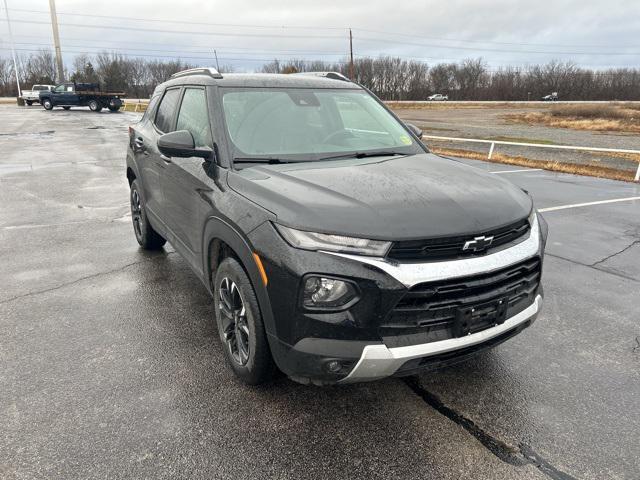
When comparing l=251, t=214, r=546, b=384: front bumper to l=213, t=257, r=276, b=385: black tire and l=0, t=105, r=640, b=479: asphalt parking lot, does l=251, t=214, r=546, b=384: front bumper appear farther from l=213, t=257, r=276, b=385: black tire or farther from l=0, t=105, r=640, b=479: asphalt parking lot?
l=0, t=105, r=640, b=479: asphalt parking lot

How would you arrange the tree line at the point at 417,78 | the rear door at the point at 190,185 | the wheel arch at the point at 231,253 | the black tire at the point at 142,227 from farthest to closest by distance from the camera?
the tree line at the point at 417,78
the black tire at the point at 142,227
the rear door at the point at 190,185
the wheel arch at the point at 231,253

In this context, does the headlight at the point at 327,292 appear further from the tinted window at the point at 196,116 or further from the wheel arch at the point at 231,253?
the tinted window at the point at 196,116

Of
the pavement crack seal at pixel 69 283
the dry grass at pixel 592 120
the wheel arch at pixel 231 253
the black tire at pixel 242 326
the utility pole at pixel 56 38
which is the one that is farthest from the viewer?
the utility pole at pixel 56 38

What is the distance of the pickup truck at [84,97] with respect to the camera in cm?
3622

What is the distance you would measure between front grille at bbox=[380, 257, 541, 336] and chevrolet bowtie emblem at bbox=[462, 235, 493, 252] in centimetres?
14

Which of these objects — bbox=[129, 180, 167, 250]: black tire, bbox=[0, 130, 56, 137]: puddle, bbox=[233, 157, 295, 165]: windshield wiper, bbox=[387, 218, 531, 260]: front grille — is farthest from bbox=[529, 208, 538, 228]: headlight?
bbox=[0, 130, 56, 137]: puddle

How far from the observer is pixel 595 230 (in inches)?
265

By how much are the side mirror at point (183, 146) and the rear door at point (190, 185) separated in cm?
11

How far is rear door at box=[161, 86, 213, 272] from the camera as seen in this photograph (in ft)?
11.0

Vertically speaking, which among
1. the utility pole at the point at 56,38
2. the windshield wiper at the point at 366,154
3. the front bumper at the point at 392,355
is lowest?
the front bumper at the point at 392,355

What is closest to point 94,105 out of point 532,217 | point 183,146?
point 183,146

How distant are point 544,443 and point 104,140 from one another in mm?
19023

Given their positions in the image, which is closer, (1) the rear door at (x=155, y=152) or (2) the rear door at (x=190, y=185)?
(2) the rear door at (x=190, y=185)

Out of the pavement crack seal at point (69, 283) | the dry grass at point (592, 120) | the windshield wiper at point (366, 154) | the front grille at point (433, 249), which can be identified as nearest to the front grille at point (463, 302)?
the front grille at point (433, 249)
